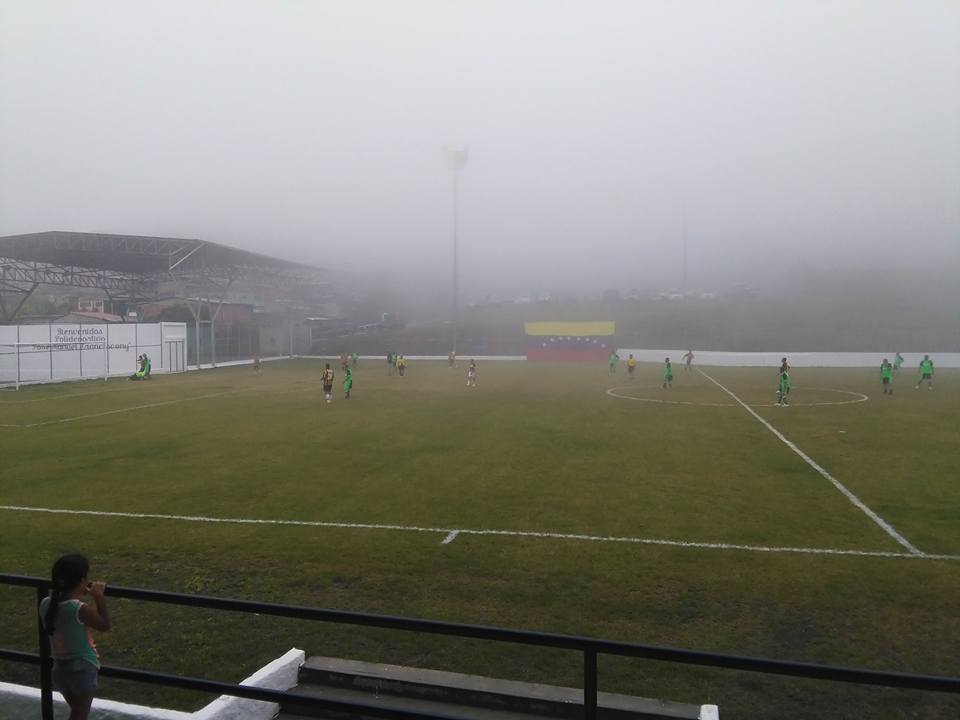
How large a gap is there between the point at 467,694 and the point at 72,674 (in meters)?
2.84

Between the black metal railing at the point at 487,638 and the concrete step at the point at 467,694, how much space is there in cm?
220

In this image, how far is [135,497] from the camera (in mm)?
13602

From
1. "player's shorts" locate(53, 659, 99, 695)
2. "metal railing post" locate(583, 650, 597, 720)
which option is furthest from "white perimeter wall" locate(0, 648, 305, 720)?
"metal railing post" locate(583, 650, 597, 720)

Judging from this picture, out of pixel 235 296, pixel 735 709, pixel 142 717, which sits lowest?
pixel 735 709

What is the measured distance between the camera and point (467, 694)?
564 cm

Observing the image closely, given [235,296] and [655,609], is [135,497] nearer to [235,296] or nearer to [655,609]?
[655,609]

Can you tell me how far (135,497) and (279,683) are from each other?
9129 mm

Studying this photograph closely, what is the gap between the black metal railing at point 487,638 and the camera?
2732 millimetres

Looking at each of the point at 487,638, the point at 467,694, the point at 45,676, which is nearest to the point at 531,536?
the point at 467,694

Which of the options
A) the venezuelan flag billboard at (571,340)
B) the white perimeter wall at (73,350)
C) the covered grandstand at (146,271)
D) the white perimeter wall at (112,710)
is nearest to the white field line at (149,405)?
the white perimeter wall at (73,350)

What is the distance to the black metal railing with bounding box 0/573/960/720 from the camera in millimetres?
2732

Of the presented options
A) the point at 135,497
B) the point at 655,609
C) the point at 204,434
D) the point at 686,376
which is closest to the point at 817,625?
the point at 655,609

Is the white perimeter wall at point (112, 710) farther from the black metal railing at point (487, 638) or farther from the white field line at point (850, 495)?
the white field line at point (850, 495)

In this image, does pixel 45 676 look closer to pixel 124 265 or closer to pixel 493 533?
pixel 493 533
